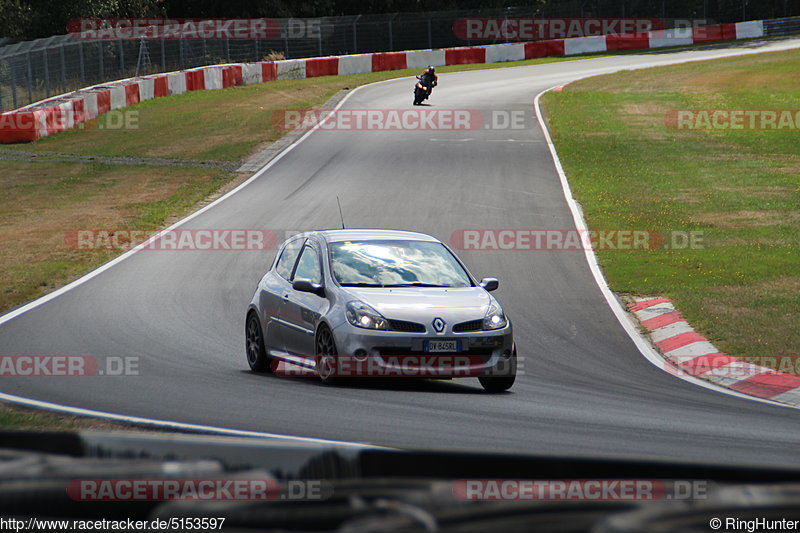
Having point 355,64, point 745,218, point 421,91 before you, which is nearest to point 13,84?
point 421,91

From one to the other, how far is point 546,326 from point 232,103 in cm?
2987

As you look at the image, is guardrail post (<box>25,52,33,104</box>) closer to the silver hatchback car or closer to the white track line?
the silver hatchback car

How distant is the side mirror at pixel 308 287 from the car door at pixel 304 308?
78 millimetres

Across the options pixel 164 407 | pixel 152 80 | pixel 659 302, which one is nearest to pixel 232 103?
pixel 152 80

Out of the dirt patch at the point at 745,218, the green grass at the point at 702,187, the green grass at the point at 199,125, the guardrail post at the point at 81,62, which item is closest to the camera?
the green grass at the point at 702,187

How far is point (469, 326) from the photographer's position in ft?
34.1

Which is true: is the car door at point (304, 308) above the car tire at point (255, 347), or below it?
above

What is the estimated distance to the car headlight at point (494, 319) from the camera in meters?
10.4

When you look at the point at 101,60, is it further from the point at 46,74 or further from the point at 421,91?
the point at 421,91

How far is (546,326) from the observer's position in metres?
13.9

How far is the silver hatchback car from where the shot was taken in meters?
10.2

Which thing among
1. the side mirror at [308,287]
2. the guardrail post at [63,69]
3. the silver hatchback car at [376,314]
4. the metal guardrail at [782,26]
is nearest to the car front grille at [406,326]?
the silver hatchback car at [376,314]

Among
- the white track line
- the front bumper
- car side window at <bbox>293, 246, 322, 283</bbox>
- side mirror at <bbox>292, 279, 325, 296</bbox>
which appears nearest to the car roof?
car side window at <bbox>293, 246, 322, 283</bbox>

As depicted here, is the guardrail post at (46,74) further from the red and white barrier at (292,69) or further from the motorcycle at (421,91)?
the motorcycle at (421,91)
